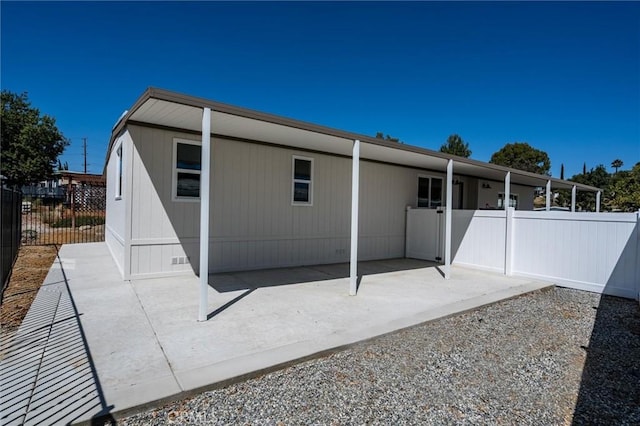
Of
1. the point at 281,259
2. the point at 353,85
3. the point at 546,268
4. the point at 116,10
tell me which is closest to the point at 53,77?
the point at 116,10

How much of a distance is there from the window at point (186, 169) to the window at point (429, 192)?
21.0 ft

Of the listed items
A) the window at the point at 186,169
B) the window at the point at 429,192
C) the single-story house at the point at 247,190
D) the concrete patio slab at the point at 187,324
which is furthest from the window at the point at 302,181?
the window at the point at 429,192

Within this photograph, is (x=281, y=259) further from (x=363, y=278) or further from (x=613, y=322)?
(x=613, y=322)

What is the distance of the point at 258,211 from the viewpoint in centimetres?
698

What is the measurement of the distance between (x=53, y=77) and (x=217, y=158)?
12928 millimetres

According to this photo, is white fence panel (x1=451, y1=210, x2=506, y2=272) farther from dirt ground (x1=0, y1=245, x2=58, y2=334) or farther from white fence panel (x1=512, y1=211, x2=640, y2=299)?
dirt ground (x1=0, y1=245, x2=58, y2=334)

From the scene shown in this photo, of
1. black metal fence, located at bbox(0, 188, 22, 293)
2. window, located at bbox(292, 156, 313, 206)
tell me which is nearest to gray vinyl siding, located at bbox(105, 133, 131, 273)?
black metal fence, located at bbox(0, 188, 22, 293)

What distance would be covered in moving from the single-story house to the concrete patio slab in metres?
0.57

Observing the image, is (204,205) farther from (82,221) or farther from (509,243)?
(82,221)

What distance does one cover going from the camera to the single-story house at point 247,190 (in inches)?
206

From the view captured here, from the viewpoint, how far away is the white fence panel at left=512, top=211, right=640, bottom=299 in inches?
224

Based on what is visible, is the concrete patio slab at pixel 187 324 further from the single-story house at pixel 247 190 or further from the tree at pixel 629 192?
the tree at pixel 629 192

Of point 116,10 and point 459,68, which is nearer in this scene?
point 116,10

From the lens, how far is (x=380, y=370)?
9.45 ft
